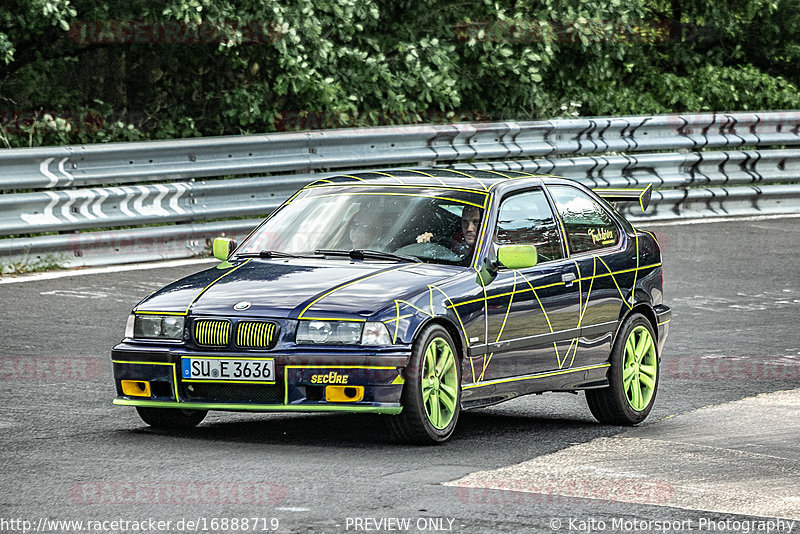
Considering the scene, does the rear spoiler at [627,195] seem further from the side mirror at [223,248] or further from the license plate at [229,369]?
the license plate at [229,369]

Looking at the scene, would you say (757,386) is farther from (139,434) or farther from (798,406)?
(139,434)

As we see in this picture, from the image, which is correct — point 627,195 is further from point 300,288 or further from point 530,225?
point 300,288

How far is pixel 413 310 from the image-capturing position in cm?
789

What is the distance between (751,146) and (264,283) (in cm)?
1454

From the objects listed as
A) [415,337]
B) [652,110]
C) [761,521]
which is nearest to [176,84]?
[652,110]

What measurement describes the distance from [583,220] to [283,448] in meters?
2.69

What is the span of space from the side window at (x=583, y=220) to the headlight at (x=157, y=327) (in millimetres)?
2524

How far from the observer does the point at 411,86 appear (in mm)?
17984

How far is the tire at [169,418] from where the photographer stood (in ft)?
27.7

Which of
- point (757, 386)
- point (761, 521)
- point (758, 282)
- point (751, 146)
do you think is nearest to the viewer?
point (761, 521)

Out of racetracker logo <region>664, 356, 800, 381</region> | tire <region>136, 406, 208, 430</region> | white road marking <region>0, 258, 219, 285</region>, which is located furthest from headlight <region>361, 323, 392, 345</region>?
white road marking <region>0, 258, 219, 285</region>

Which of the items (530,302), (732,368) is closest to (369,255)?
(530,302)

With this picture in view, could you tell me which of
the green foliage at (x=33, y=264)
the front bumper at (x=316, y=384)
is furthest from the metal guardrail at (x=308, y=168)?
the front bumper at (x=316, y=384)

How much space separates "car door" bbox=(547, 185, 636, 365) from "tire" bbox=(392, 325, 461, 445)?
127cm
